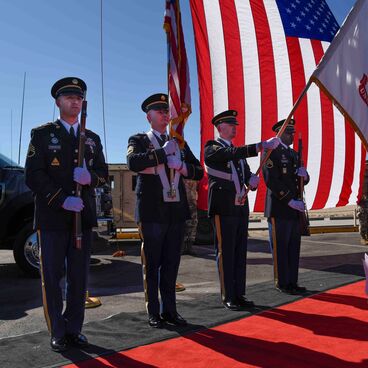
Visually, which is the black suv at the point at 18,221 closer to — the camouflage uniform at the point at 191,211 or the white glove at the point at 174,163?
the white glove at the point at 174,163

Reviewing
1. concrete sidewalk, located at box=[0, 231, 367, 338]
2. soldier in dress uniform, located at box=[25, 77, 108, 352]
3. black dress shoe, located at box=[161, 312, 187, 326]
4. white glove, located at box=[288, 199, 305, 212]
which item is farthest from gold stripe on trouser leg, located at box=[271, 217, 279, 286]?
soldier in dress uniform, located at box=[25, 77, 108, 352]

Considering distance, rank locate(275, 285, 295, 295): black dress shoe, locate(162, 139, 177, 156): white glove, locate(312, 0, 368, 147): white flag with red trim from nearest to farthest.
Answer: locate(312, 0, 368, 147): white flag with red trim
locate(162, 139, 177, 156): white glove
locate(275, 285, 295, 295): black dress shoe

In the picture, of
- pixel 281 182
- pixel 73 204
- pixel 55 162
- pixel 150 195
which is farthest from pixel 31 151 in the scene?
pixel 281 182

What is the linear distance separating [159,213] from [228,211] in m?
0.80

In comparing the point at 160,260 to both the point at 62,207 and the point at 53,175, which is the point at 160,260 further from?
the point at 53,175

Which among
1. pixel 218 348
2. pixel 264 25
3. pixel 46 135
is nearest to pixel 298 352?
pixel 218 348

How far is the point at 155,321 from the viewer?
3311 millimetres

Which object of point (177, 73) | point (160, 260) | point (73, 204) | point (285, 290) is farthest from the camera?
point (285, 290)

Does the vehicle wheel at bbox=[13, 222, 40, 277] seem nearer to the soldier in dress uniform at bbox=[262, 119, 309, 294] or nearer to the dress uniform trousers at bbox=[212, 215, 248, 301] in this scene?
the dress uniform trousers at bbox=[212, 215, 248, 301]

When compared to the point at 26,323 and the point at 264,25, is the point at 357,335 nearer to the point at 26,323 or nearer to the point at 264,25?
the point at 26,323

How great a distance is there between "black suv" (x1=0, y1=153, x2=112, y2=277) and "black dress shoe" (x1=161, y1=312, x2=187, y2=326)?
2890mm

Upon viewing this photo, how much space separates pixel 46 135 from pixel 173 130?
130 centimetres

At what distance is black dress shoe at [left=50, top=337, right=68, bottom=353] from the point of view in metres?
2.79

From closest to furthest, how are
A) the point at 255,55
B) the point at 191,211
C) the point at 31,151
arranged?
the point at 31,151 → the point at 255,55 → the point at 191,211
